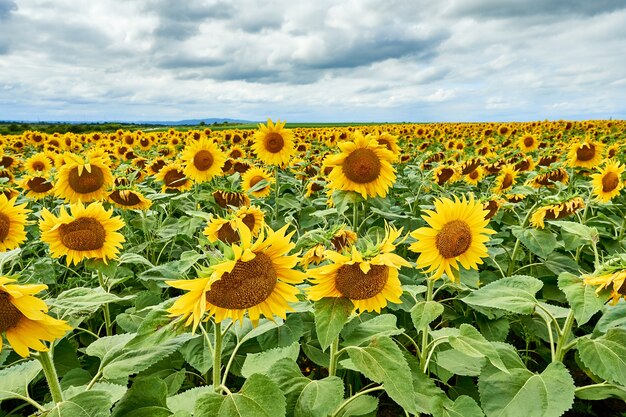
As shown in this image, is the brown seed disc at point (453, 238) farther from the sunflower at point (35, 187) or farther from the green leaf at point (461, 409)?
the sunflower at point (35, 187)

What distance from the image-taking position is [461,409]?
2.03m

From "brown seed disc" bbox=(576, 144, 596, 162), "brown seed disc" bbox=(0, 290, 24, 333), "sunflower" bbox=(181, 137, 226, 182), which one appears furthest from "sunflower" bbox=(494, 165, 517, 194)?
"brown seed disc" bbox=(0, 290, 24, 333)

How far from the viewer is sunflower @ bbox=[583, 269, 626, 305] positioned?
1884mm

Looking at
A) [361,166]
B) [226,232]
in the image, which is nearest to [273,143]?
[361,166]

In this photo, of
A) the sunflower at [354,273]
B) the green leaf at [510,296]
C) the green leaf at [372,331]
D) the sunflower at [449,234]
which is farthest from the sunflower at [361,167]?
the sunflower at [354,273]

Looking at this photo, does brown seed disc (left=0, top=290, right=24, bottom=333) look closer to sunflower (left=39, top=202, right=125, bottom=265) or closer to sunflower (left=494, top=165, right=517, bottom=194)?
sunflower (left=39, top=202, right=125, bottom=265)

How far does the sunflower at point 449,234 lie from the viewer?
8.45 ft

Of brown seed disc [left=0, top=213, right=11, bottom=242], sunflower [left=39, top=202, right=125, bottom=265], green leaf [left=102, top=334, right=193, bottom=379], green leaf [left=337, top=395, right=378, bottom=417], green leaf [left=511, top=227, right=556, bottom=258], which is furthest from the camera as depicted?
green leaf [left=511, top=227, right=556, bottom=258]

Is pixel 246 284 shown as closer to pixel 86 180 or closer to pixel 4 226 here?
pixel 4 226

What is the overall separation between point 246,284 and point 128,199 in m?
3.35

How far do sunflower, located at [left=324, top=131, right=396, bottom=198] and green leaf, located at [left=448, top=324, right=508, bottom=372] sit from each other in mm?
2112

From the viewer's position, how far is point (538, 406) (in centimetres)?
200

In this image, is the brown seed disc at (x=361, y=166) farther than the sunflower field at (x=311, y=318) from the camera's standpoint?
Yes

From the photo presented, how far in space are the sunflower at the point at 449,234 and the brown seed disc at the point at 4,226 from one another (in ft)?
10.2
